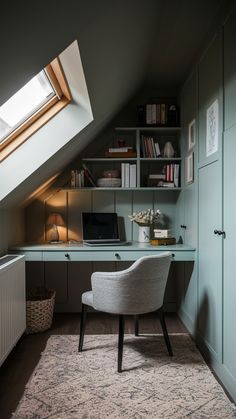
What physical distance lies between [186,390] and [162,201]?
1950mm

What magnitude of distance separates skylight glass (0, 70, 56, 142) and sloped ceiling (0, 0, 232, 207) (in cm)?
34

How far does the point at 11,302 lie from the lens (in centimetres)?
230

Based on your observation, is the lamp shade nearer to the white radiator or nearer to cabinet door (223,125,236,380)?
the white radiator

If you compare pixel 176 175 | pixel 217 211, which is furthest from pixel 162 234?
pixel 217 211

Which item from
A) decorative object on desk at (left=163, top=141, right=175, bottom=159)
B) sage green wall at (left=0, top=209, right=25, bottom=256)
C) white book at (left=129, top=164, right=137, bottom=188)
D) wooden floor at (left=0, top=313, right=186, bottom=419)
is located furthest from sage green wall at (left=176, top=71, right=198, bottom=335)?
sage green wall at (left=0, top=209, right=25, bottom=256)

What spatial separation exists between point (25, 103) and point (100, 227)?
4.77ft

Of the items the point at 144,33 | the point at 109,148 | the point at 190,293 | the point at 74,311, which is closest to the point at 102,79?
the point at 144,33

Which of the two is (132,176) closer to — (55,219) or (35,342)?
(55,219)

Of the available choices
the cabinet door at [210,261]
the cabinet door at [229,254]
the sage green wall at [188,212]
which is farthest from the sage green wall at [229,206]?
the sage green wall at [188,212]

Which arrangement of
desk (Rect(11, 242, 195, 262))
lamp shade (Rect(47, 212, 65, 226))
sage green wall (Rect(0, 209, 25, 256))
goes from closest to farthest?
sage green wall (Rect(0, 209, 25, 256)), desk (Rect(11, 242, 195, 262)), lamp shade (Rect(47, 212, 65, 226))

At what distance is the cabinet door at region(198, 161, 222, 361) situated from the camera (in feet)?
6.98

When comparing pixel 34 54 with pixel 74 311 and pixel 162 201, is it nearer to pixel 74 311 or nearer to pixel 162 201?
pixel 162 201

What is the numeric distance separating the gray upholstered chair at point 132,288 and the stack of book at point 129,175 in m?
1.10

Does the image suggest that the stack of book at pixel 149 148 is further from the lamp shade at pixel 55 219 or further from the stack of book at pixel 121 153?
the lamp shade at pixel 55 219
